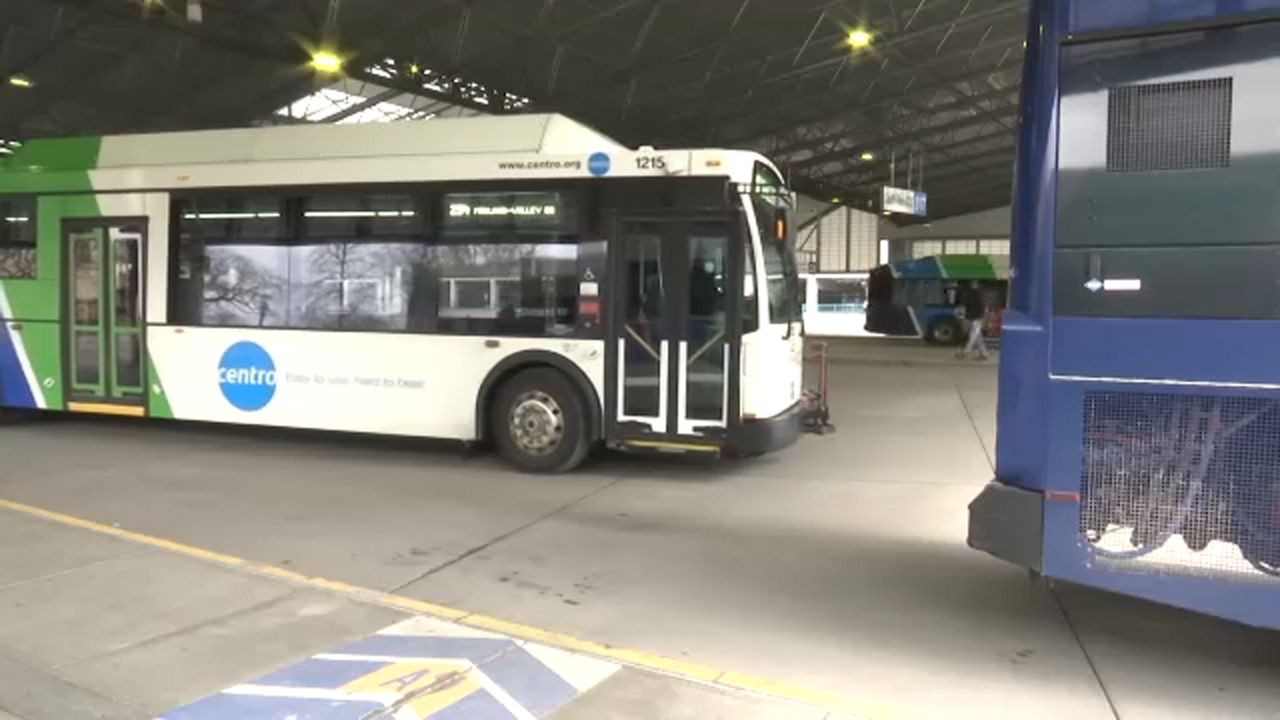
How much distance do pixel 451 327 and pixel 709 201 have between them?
2.91 meters

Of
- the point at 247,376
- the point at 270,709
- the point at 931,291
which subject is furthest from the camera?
the point at 931,291

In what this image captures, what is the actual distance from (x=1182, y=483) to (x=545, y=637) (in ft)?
10.3

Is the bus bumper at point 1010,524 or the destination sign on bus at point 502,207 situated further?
the destination sign on bus at point 502,207

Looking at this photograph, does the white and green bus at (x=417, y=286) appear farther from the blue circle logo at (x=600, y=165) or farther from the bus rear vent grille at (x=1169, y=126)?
the bus rear vent grille at (x=1169, y=126)

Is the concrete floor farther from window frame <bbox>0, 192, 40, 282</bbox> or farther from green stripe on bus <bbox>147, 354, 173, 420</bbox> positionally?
window frame <bbox>0, 192, 40, 282</bbox>

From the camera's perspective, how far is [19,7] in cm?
1922

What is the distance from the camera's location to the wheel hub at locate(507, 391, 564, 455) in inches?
383

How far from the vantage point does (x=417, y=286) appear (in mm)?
10195

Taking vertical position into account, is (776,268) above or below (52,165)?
below

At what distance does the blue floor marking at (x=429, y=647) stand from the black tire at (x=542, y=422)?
4.56 meters

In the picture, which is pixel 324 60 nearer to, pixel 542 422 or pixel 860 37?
pixel 860 37

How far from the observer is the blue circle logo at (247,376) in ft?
35.5

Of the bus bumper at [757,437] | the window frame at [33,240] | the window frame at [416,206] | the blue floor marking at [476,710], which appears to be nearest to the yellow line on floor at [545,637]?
the blue floor marking at [476,710]

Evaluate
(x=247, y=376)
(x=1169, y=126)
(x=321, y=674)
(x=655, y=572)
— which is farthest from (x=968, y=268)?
(x=321, y=674)
